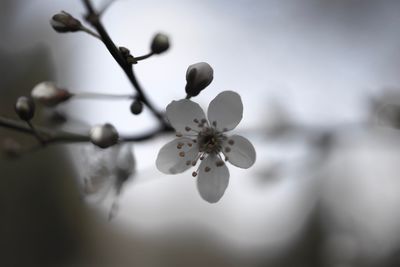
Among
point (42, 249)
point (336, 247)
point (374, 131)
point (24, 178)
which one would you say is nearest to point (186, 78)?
point (374, 131)

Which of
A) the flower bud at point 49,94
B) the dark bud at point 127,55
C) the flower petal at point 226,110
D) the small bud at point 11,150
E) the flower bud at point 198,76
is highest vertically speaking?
the flower petal at point 226,110

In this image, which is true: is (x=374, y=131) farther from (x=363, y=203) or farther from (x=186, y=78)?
(x=363, y=203)

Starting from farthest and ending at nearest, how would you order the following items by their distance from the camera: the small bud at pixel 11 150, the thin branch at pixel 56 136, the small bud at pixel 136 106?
the small bud at pixel 11 150 < the thin branch at pixel 56 136 < the small bud at pixel 136 106

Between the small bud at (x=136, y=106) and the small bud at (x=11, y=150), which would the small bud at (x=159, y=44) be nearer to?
the small bud at (x=136, y=106)

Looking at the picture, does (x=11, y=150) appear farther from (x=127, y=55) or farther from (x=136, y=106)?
(x=127, y=55)

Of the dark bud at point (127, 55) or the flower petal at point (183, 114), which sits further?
the flower petal at point (183, 114)

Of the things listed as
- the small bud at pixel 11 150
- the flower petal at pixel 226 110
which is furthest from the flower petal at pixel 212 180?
the small bud at pixel 11 150
